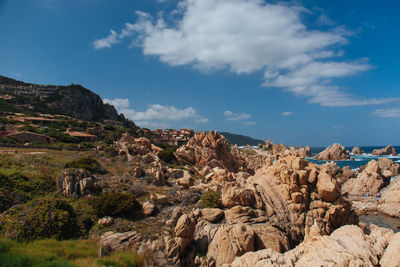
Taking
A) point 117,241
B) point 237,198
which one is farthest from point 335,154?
point 117,241

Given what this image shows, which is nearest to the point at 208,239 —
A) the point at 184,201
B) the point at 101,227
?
the point at 184,201

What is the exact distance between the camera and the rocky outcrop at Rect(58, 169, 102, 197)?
1948 cm

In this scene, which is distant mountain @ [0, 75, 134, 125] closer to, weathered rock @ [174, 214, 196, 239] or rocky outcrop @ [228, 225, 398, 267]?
weathered rock @ [174, 214, 196, 239]

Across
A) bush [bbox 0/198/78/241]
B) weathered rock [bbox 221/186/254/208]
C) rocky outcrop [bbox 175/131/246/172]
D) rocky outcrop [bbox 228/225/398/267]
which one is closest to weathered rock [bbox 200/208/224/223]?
weathered rock [bbox 221/186/254/208]

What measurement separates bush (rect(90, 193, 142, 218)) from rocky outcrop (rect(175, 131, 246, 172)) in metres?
22.3

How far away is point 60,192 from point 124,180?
21.5 feet

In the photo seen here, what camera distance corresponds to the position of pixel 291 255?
33.5 feet

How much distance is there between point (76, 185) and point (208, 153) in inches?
1025

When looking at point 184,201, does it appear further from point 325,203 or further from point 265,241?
point 325,203

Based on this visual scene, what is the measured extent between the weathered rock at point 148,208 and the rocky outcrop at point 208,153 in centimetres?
2186

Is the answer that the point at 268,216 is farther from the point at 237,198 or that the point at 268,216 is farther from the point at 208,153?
the point at 208,153

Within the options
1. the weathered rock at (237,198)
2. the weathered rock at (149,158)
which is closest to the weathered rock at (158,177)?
the weathered rock at (149,158)

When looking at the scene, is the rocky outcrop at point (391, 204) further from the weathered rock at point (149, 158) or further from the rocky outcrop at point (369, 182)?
the weathered rock at point (149, 158)

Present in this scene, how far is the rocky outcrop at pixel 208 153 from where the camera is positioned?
42125 millimetres
